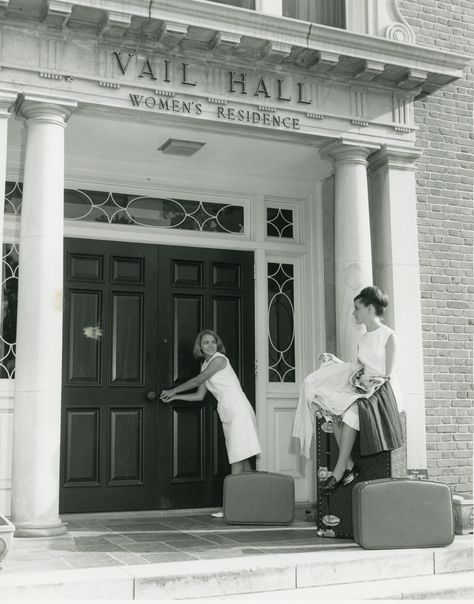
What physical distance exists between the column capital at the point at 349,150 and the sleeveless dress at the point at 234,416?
8.18 ft

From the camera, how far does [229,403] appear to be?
8.31 metres

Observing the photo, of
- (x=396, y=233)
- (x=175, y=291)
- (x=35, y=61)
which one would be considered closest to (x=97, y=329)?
(x=175, y=291)

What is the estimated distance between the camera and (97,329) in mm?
8773

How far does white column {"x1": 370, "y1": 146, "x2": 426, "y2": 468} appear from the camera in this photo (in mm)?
8609

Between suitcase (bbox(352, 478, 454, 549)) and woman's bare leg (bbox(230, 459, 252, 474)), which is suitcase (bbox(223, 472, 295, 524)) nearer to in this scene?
woman's bare leg (bbox(230, 459, 252, 474))

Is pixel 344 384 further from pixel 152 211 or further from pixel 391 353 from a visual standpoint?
pixel 152 211

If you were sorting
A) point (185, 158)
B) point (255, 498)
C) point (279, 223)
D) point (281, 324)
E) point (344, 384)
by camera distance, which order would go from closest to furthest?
point (344, 384) → point (255, 498) → point (185, 158) → point (281, 324) → point (279, 223)

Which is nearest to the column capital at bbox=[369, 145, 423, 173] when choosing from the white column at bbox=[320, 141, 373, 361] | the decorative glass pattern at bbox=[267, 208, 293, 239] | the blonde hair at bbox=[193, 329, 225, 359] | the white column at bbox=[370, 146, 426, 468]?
the white column at bbox=[370, 146, 426, 468]

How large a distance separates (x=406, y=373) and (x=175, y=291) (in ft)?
9.07

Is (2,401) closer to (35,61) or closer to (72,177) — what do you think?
(72,177)

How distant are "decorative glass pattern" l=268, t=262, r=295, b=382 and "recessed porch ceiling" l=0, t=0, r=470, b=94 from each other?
2.54 m

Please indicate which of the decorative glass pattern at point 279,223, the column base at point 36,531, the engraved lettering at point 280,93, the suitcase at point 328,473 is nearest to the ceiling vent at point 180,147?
the engraved lettering at point 280,93

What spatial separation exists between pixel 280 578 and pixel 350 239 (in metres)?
3.92

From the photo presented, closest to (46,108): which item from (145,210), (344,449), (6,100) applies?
(6,100)
